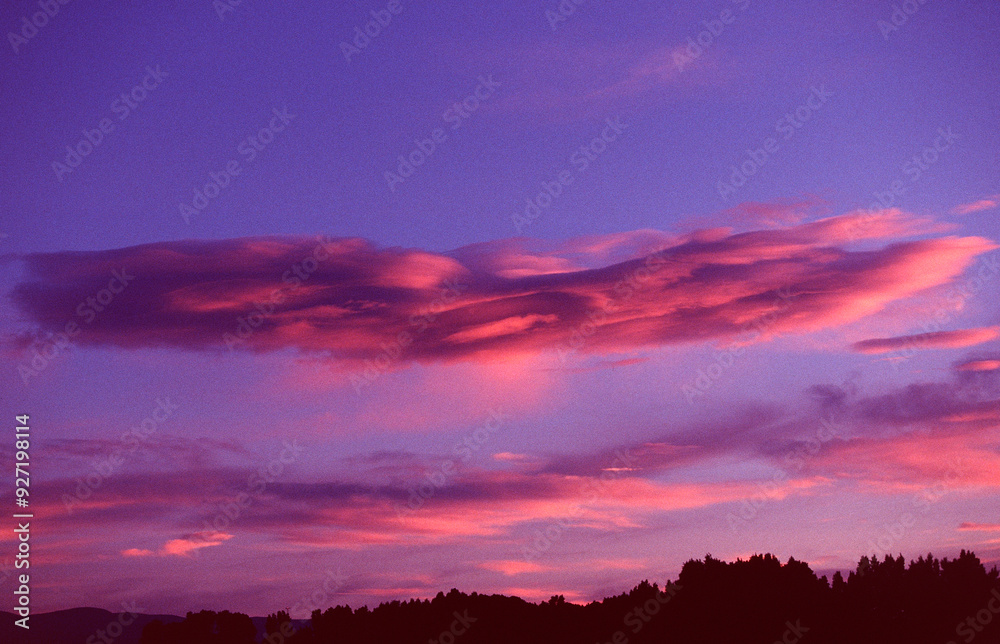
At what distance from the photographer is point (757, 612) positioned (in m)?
75.1

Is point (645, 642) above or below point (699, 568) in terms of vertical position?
below

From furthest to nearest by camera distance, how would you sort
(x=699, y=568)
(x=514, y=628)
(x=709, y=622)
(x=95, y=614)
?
(x=95, y=614)
(x=514, y=628)
(x=699, y=568)
(x=709, y=622)

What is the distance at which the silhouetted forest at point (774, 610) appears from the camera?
74.6 m

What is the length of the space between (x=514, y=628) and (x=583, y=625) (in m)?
6.47

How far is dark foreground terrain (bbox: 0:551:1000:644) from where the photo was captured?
7469cm

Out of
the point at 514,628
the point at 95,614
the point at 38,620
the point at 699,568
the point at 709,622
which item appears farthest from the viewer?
the point at 95,614

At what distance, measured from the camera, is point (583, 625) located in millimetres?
85375

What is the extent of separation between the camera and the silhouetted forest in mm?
74625

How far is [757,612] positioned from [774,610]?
5.02 ft

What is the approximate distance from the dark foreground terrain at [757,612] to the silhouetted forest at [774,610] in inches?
3.4

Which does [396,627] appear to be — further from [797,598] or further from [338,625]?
[797,598]

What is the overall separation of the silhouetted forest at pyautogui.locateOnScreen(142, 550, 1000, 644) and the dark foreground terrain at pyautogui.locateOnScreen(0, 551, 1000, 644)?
9 centimetres

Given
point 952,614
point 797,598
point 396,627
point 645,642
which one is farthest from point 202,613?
point 952,614

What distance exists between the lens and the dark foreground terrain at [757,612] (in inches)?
2940
